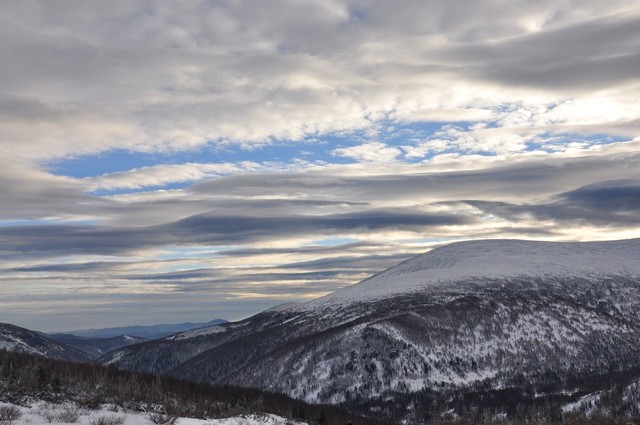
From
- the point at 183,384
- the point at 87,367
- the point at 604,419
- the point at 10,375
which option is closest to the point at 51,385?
the point at 10,375

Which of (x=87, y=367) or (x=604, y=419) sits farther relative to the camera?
(x=87, y=367)

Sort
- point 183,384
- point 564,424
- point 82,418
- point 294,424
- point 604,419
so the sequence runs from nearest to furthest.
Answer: point 82,418, point 294,424, point 604,419, point 564,424, point 183,384

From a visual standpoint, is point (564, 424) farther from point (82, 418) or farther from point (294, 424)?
point (82, 418)

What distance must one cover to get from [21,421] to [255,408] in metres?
30.8

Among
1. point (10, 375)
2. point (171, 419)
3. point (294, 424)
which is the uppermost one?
point (10, 375)

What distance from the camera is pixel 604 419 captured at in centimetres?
8244

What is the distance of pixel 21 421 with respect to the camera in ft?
146

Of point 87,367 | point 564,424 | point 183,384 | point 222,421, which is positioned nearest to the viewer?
point 222,421

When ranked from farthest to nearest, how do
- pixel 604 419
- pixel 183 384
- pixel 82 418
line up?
pixel 183 384, pixel 604 419, pixel 82 418

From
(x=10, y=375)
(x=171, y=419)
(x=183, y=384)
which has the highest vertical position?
(x=10, y=375)

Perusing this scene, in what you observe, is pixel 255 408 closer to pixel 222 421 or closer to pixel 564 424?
pixel 222 421

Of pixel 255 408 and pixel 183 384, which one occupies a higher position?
pixel 255 408

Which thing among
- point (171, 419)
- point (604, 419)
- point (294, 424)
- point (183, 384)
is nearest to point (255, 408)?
point (294, 424)

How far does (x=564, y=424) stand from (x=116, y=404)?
212 ft
